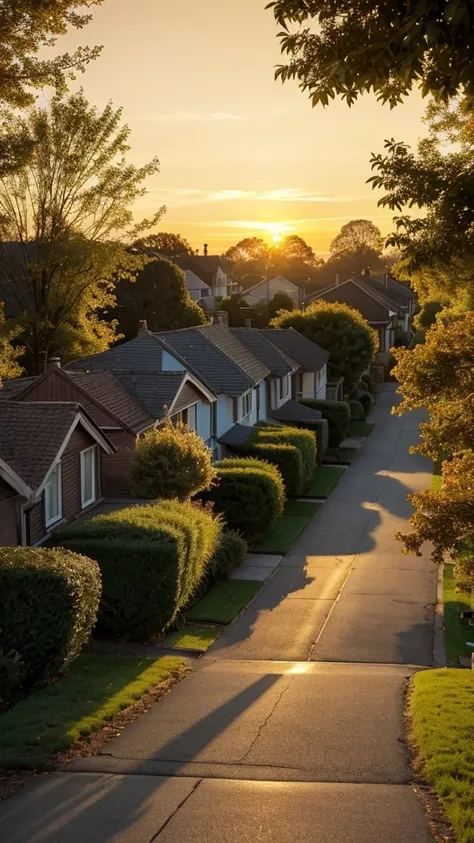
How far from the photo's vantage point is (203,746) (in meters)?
12.3

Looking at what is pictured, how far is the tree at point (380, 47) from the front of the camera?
29.8 feet

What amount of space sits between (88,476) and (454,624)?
11769 mm

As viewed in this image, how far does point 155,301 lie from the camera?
65.7 m

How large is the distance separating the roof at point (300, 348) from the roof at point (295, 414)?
5.36 meters

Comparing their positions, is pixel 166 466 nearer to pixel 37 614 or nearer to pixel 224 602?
pixel 224 602

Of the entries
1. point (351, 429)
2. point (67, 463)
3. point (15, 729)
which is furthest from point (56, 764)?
point (351, 429)

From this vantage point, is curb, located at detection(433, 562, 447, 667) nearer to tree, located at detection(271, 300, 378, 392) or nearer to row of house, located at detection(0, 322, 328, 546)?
row of house, located at detection(0, 322, 328, 546)

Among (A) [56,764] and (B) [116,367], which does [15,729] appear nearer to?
(A) [56,764]

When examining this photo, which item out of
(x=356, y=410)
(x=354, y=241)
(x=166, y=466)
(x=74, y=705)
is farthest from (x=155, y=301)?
(x=354, y=241)

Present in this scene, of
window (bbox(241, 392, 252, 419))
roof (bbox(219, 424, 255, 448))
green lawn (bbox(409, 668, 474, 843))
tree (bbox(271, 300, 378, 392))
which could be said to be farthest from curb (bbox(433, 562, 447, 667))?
tree (bbox(271, 300, 378, 392))

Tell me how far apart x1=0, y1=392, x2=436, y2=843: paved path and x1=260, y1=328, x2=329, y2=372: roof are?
1374 inches

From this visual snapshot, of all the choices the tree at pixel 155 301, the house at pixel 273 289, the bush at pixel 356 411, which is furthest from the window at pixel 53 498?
the house at pixel 273 289

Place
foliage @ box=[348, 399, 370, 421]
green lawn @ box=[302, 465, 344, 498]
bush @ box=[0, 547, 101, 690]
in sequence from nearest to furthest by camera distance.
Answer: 1. bush @ box=[0, 547, 101, 690]
2. green lawn @ box=[302, 465, 344, 498]
3. foliage @ box=[348, 399, 370, 421]

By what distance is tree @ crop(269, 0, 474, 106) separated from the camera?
908cm
